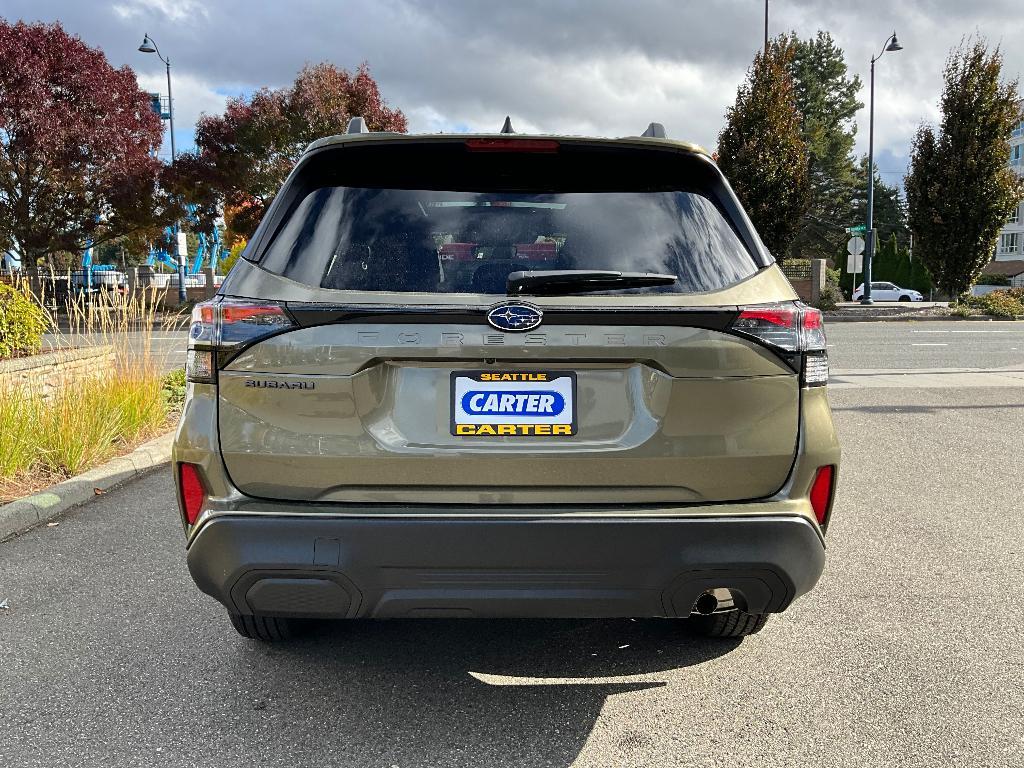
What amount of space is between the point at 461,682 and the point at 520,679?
0.21 metres

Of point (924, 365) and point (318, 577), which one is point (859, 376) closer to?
point (924, 365)

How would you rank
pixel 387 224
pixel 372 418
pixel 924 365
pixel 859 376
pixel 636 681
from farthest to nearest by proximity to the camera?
pixel 924 365
pixel 859 376
pixel 636 681
pixel 387 224
pixel 372 418

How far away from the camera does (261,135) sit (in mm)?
27922

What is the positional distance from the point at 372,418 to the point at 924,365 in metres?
13.2

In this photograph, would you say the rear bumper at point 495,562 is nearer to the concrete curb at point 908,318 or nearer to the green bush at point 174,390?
the green bush at point 174,390

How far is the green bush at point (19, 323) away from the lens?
7629 millimetres

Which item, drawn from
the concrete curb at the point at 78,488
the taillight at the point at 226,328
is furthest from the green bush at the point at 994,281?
the taillight at the point at 226,328

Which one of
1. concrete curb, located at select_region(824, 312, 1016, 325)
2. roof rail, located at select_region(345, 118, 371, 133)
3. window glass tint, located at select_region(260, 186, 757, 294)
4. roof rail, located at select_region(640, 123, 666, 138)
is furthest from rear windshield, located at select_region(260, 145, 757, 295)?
concrete curb, located at select_region(824, 312, 1016, 325)

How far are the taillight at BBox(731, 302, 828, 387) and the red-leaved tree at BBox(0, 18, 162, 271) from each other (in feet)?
82.7

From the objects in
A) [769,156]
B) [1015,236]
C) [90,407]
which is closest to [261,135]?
[769,156]

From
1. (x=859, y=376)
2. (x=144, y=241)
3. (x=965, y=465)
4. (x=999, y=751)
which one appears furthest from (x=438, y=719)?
(x=144, y=241)

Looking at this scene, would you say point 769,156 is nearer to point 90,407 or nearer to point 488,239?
point 90,407

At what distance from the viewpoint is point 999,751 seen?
8.34ft

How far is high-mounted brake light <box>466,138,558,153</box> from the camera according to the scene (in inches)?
105
